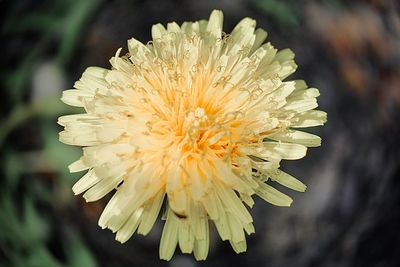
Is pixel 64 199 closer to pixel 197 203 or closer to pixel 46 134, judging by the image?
pixel 46 134

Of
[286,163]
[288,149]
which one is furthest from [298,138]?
[286,163]

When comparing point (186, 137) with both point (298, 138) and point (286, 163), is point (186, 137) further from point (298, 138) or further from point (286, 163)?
point (286, 163)

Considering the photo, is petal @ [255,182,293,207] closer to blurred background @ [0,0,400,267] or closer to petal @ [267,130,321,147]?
petal @ [267,130,321,147]

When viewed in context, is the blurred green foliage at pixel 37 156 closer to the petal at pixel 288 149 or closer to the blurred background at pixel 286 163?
the blurred background at pixel 286 163

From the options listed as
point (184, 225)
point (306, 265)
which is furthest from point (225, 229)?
point (306, 265)

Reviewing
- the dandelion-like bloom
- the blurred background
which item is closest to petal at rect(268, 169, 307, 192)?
the dandelion-like bloom

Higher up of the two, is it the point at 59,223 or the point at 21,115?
the point at 21,115
